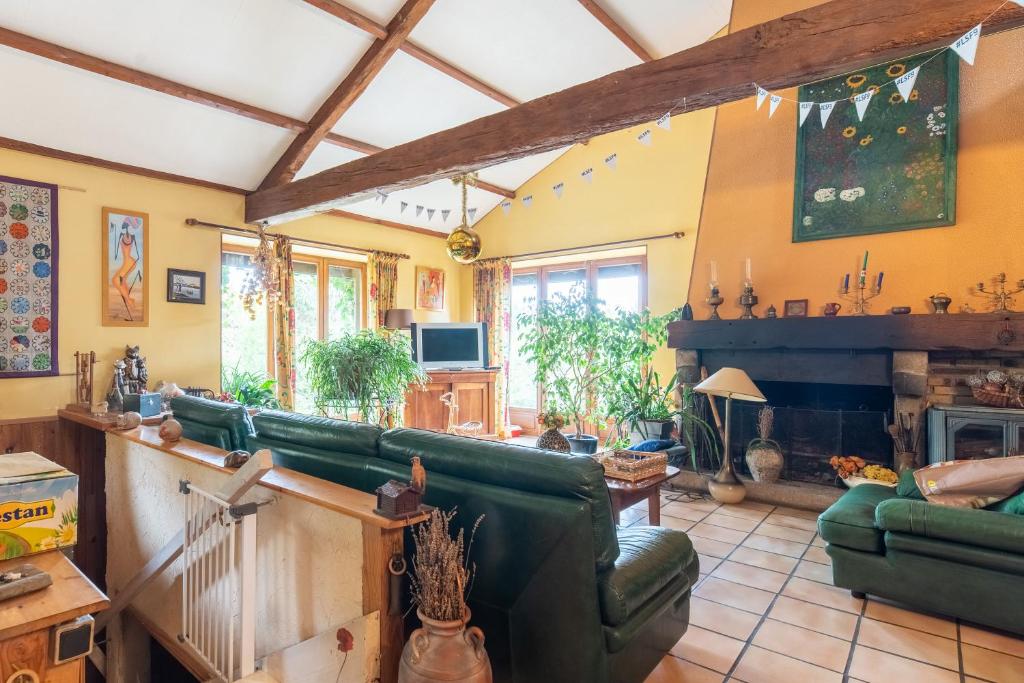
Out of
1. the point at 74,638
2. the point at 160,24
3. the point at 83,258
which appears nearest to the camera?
the point at 74,638

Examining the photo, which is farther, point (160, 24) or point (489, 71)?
point (489, 71)

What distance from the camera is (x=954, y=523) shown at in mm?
2395

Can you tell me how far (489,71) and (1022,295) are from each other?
4.39 metres

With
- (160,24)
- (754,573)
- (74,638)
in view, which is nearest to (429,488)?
(74,638)

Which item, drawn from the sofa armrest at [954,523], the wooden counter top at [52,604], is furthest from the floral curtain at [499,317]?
the wooden counter top at [52,604]

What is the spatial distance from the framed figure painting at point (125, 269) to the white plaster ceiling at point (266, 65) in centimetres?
50

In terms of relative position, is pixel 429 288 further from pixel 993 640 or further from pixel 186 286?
pixel 993 640

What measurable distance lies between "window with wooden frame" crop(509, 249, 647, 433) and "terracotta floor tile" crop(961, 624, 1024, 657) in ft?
13.6

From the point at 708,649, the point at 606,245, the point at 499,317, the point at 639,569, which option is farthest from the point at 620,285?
the point at 639,569

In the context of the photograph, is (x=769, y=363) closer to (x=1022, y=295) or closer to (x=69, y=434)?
(x=1022, y=295)

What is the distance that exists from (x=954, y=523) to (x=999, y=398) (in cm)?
175

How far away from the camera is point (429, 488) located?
199 cm

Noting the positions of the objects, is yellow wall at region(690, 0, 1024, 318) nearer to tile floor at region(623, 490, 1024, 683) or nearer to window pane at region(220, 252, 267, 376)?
tile floor at region(623, 490, 1024, 683)

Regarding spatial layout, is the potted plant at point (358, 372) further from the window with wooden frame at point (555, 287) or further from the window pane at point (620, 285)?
the window pane at point (620, 285)
